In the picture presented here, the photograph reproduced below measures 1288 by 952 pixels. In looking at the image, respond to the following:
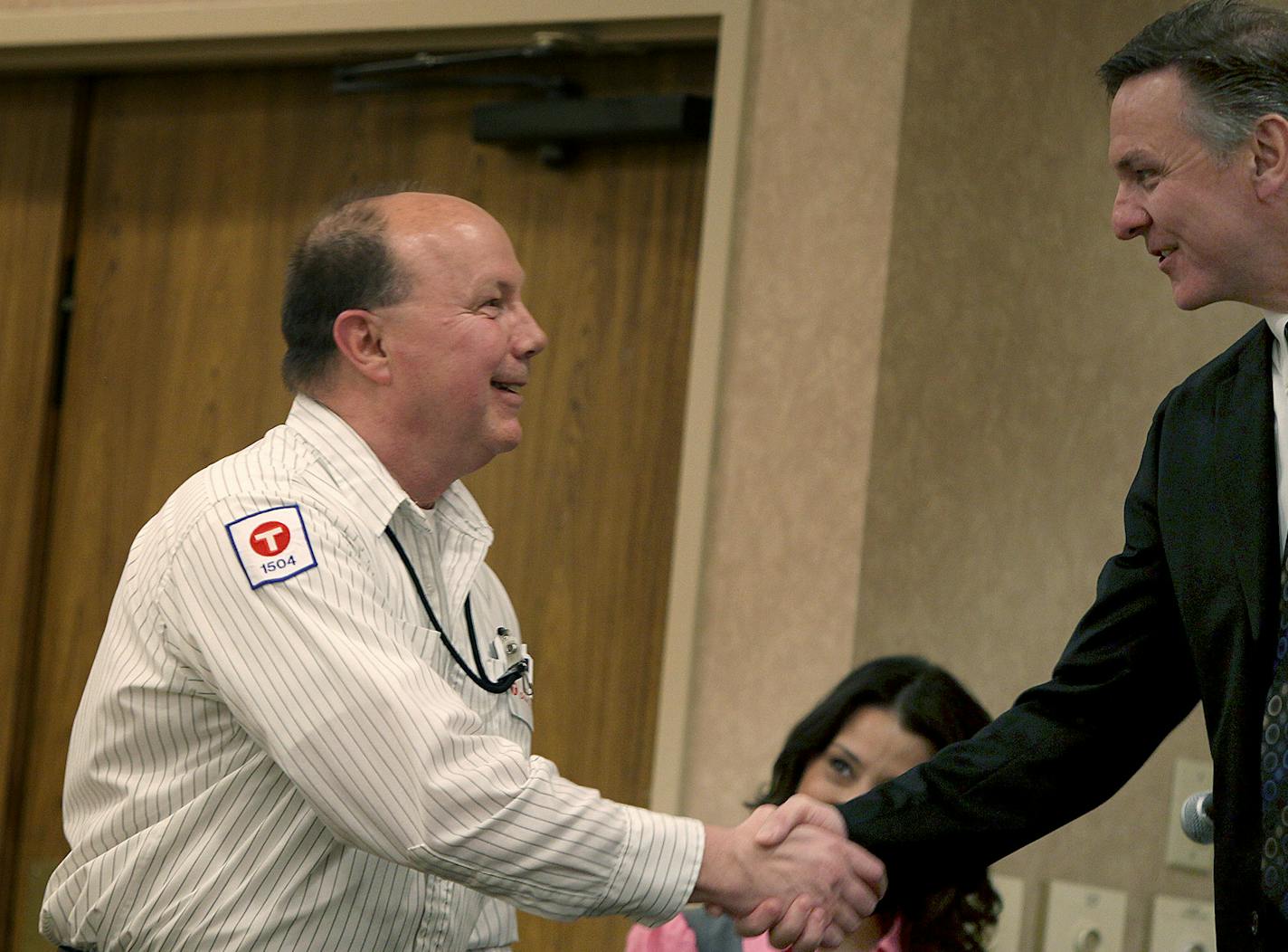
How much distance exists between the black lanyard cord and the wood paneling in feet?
6.53

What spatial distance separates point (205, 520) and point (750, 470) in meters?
1.23

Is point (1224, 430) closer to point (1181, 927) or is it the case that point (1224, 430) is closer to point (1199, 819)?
point (1199, 819)

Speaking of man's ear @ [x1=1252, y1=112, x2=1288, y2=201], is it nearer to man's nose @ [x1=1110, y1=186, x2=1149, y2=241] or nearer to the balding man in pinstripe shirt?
man's nose @ [x1=1110, y1=186, x2=1149, y2=241]

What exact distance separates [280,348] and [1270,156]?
2.20 meters

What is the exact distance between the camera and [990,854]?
224cm

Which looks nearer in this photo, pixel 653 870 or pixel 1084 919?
pixel 653 870

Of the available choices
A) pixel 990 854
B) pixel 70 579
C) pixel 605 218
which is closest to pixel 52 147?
pixel 70 579

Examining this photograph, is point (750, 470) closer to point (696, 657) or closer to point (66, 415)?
point (696, 657)

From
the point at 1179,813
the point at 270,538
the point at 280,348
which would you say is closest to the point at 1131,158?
the point at 270,538

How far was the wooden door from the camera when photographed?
3.19 metres

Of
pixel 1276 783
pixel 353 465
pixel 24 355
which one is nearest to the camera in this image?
pixel 1276 783

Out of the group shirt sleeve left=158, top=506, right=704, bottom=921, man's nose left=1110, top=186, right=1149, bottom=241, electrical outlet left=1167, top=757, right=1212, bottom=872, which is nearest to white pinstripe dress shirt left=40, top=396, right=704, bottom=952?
shirt sleeve left=158, top=506, right=704, bottom=921

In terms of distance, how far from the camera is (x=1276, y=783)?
173cm

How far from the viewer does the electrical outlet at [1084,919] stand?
2.87 meters
